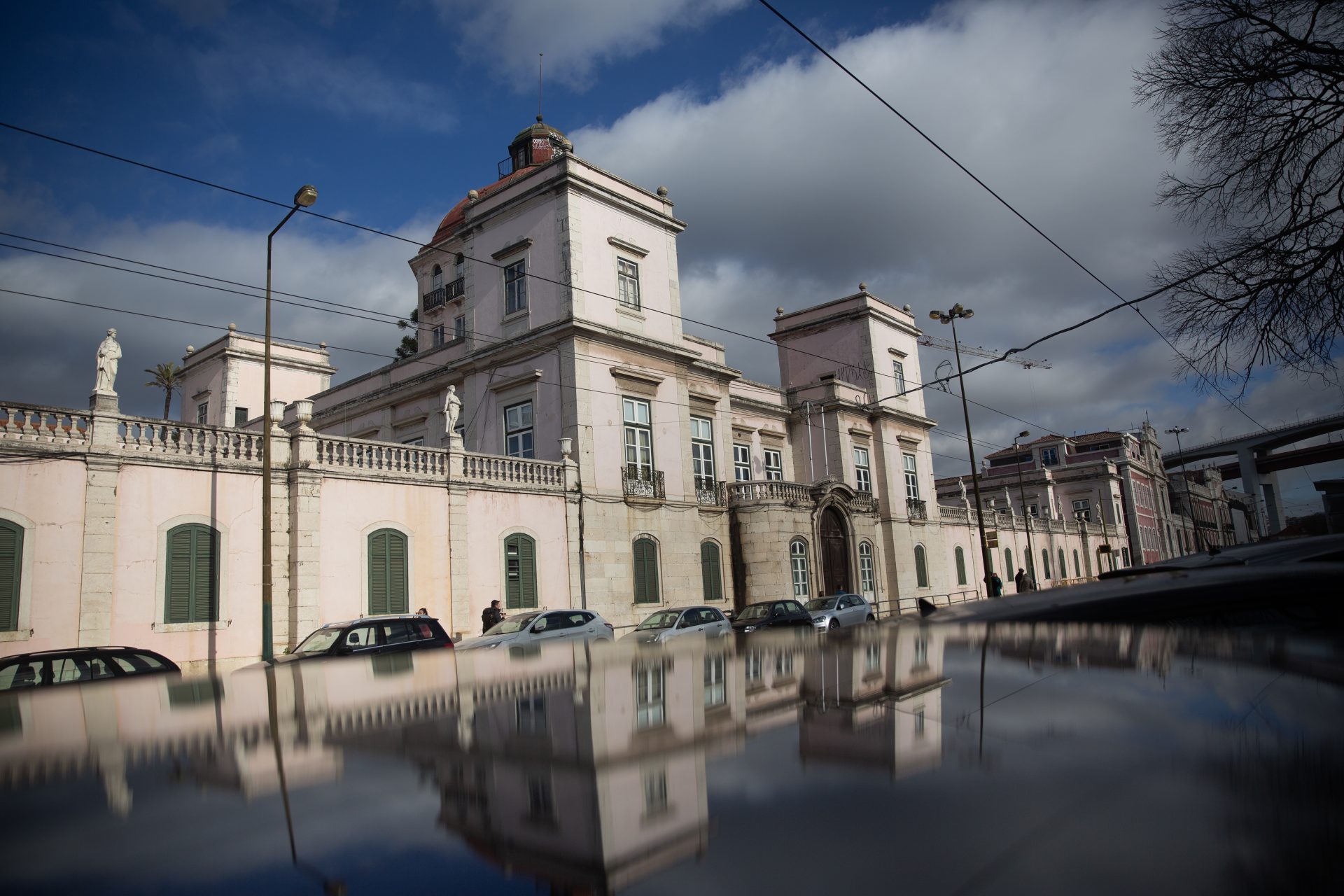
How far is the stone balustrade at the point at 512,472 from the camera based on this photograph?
22.7 meters

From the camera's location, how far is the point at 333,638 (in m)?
14.4

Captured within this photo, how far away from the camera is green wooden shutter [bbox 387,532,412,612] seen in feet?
66.3

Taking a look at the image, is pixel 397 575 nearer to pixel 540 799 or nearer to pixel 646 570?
pixel 646 570

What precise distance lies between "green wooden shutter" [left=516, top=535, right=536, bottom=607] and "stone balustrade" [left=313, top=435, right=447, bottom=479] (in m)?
3.17

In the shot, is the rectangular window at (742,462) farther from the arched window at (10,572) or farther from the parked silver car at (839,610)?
the arched window at (10,572)

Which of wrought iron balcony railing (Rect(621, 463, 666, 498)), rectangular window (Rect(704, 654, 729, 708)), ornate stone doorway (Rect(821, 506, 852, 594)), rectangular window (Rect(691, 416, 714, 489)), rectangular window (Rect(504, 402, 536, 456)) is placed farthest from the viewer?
ornate stone doorway (Rect(821, 506, 852, 594))

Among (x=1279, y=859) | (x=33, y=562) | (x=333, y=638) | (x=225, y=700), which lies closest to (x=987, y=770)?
(x=1279, y=859)

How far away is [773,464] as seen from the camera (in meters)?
37.9

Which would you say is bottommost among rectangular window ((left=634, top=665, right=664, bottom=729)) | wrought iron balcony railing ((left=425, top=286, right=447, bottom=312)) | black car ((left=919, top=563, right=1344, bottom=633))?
rectangular window ((left=634, top=665, right=664, bottom=729))

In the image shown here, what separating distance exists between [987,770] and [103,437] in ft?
61.6

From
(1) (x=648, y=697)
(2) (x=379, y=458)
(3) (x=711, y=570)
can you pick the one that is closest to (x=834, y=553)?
(3) (x=711, y=570)

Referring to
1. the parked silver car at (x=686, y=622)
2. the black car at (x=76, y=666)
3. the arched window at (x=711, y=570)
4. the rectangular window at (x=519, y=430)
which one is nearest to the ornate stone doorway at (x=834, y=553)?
the arched window at (x=711, y=570)

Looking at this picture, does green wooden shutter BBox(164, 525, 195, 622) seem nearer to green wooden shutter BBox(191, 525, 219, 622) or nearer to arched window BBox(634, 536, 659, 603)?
green wooden shutter BBox(191, 525, 219, 622)

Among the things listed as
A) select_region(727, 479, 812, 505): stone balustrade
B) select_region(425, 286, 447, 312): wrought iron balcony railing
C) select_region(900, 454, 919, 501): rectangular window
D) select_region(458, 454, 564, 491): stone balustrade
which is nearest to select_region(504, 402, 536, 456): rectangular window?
select_region(458, 454, 564, 491): stone balustrade
